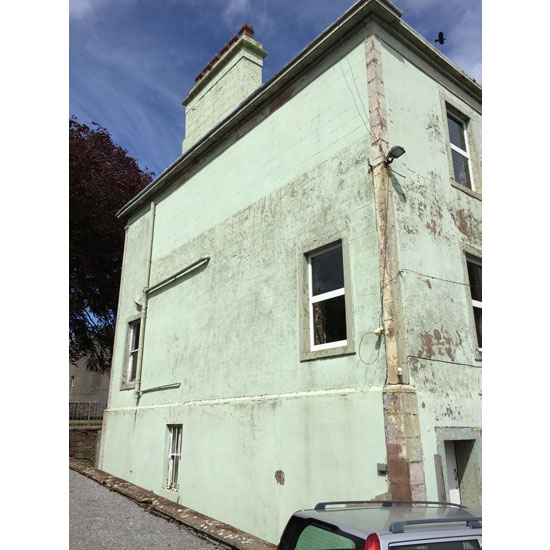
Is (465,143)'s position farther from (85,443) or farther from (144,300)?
(85,443)

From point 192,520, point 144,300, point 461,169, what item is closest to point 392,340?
point 192,520

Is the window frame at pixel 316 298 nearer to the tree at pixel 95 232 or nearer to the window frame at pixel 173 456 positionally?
the window frame at pixel 173 456

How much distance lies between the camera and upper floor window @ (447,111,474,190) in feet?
30.5

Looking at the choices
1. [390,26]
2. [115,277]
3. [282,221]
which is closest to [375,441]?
[282,221]

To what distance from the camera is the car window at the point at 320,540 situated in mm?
3063

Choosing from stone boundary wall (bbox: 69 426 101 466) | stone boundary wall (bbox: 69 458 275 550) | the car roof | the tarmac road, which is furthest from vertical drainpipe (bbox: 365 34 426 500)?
stone boundary wall (bbox: 69 426 101 466)

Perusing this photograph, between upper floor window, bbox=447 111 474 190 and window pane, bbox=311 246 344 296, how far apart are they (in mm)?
3170

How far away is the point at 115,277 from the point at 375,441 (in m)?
17.8

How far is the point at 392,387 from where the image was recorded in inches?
239

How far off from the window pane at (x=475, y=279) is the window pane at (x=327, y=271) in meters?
2.42

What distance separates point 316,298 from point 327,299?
226 mm

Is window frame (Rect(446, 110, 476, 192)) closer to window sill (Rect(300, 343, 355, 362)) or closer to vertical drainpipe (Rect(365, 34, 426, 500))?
vertical drainpipe (Rect(365, 34, 426, 500))

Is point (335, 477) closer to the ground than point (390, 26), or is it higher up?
closer to the ground

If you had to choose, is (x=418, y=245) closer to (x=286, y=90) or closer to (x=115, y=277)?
(x=286, y=90)
